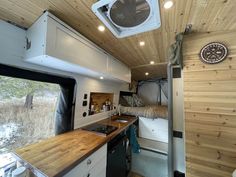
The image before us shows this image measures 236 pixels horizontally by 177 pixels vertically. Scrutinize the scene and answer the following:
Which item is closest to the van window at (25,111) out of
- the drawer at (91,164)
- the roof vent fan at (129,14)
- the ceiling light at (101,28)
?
the drawer at (91,164)

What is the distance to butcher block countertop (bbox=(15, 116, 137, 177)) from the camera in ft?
2.81

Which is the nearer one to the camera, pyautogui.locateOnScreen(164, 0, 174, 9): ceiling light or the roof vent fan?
the roof vent fan

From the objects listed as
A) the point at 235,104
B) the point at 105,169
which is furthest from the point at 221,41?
the point at 105,169

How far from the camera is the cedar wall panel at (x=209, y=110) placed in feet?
4.09

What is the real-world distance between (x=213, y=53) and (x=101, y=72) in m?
1.32

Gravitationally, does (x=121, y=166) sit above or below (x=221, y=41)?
below

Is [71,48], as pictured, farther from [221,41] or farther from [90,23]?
[221,41]

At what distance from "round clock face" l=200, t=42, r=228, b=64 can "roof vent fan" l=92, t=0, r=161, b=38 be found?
0.86m

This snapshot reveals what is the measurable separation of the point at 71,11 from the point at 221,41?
154 cm

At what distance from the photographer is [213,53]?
1.34m

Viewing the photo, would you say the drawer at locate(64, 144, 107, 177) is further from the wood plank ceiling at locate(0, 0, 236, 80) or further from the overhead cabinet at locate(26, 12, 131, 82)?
the wood plank ceiling at locate(0, 0, 236, 80)

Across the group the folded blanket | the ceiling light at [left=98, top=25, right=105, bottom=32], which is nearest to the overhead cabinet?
the ceiling light at [left=98, top=25, right=105, bottom=32]

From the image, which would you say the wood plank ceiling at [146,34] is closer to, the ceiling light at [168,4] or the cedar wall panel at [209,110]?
the ceiling light at [168,4]

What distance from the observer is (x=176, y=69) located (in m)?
1.65
